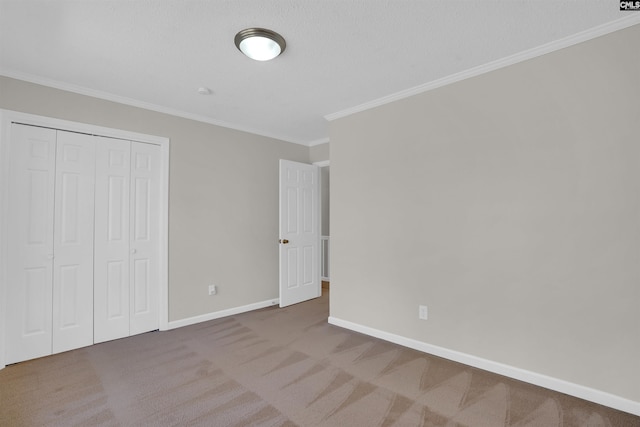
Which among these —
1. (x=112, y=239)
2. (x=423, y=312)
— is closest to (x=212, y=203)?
(x=112, y=239)

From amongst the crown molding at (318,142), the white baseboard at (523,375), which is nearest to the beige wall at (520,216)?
the white baseboard at (523,375)

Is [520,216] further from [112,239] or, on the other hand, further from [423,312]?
[112,239]

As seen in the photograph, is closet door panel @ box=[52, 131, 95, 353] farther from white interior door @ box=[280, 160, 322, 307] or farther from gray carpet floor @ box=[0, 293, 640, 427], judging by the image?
white interior door @ box=[280, 160, 322, 307]

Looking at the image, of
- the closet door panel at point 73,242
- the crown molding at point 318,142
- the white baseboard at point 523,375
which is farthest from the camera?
the crown molding at point 318,142

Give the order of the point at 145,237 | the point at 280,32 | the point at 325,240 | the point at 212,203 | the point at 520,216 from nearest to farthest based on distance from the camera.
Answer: the point at 280,32
the point at 520,216
the point at 145,237
the point at 212,203
the point at 325,240

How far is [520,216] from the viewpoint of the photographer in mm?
2365

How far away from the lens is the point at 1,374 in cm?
246

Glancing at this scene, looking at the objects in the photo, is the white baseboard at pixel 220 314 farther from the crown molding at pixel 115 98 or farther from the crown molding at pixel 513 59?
the crown molding at pixel 513 59

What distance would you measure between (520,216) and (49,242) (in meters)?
4.11

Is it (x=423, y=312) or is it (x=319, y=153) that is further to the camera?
(x=319, y=153)

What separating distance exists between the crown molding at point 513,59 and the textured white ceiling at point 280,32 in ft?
0.07

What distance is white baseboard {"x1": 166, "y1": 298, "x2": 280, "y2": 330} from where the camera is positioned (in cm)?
357

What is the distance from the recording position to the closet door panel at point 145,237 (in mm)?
3318

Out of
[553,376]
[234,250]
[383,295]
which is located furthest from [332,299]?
[553,376]
